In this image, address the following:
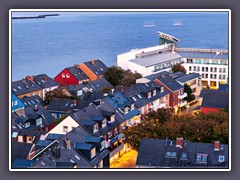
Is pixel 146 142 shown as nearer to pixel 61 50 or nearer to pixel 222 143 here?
pixel 222 143

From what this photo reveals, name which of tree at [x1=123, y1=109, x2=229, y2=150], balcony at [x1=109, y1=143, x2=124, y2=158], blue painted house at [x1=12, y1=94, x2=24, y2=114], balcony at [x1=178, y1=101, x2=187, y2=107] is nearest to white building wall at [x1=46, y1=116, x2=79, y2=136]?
balcony at [x1=109, y1=143, x2=124, y2=158]

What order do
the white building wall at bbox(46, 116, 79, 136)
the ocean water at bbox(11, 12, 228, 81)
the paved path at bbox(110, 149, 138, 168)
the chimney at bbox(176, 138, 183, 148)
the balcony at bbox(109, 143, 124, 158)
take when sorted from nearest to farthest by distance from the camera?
the ocean water at bbox(11, 12, 228, 81), the chimney at bbox(176, 138, 183, 148), the paved path at bbox(110, 149, 138, 168), the balcony at bbox(109, 143, 124, 158), the white building wall at bbox(46, 116, 79, 136)

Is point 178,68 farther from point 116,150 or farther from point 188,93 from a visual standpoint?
point 116,150

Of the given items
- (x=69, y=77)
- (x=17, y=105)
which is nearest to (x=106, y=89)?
Answer: (x=69, y=77)

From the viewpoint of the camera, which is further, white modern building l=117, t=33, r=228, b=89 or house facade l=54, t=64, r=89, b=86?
house facade l=54, t=64, r=89, b=86

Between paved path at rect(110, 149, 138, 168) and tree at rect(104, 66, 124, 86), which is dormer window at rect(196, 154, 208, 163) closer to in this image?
paved path at rect(110, 149, 138, 168)

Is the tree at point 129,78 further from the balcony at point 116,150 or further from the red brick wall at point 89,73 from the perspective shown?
the balcony at point 116,150

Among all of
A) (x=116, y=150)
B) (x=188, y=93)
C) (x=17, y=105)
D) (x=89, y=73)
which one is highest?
(x=89, y=73)
